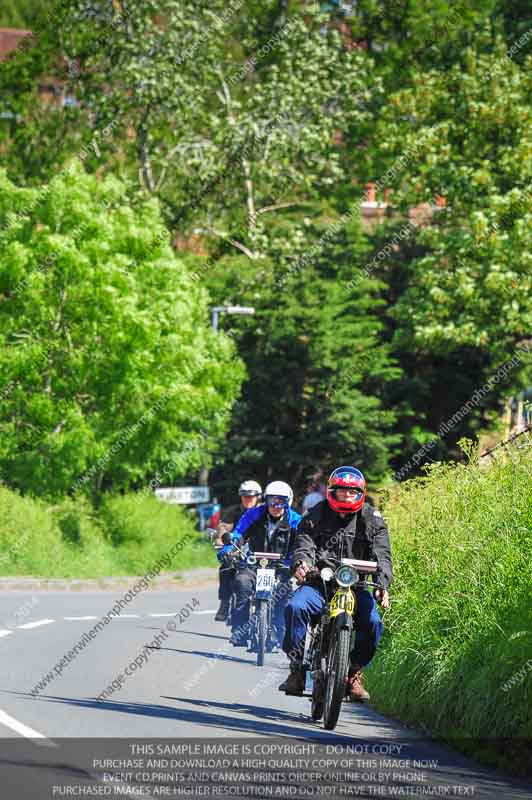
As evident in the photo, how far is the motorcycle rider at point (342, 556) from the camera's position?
1082 centimetres

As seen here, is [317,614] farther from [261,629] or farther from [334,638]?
[261,629]

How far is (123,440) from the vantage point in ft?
104

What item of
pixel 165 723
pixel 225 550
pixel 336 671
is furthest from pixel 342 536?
pixel 225 550

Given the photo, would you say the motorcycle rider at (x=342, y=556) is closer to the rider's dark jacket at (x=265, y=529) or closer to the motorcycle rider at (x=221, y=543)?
the rider's dark jacket at (x=265, y=529)

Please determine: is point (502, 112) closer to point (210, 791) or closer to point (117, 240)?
point (117, 240)

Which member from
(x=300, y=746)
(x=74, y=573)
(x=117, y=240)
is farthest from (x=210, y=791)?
(x=117, y=240)

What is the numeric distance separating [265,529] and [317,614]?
16.5ft

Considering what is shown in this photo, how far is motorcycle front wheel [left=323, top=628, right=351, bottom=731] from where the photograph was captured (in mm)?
10359

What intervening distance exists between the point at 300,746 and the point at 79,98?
3977 centimetres

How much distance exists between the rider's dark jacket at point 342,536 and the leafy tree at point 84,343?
2010 cm

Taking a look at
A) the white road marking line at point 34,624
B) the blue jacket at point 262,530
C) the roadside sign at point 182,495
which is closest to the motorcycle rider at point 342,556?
the blue jacket at point 262,530

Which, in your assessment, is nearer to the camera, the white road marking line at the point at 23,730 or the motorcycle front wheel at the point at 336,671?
the white road marking line at the point at 23,730

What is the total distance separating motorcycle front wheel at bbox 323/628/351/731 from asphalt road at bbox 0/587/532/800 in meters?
0.19

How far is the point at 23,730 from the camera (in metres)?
9.68
